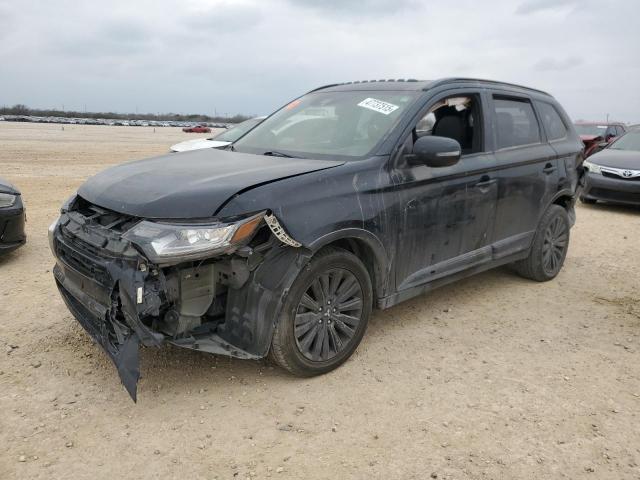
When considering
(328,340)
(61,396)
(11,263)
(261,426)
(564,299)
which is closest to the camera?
A: (261,426)

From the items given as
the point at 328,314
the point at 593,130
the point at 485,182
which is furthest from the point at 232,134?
the point at 593,130

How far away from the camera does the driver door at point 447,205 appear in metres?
3.77

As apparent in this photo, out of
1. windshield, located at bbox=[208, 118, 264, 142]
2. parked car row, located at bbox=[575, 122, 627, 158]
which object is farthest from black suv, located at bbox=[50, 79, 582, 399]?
parked car row, located at bbox=[575, 122, 627, 158]

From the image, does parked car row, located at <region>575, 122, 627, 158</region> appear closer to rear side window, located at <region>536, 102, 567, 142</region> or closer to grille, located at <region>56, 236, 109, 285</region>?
rear side window, located at <region>536, 102, 567, 142</region>

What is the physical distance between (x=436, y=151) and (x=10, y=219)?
13.8 feet

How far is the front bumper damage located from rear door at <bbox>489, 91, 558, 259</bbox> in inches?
89.6

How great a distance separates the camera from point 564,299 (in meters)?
5.05

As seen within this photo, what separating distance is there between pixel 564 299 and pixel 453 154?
89.0 inches

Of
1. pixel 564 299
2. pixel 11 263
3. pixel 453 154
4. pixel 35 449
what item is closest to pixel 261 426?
pixel 35 449

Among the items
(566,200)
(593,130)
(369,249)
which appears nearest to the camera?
(369,249)

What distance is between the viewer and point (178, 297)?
295 cm

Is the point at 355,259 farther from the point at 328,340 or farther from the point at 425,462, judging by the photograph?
the point at 425,462

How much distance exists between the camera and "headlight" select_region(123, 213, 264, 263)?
277 centimetres

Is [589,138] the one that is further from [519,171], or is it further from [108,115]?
[108,115]
